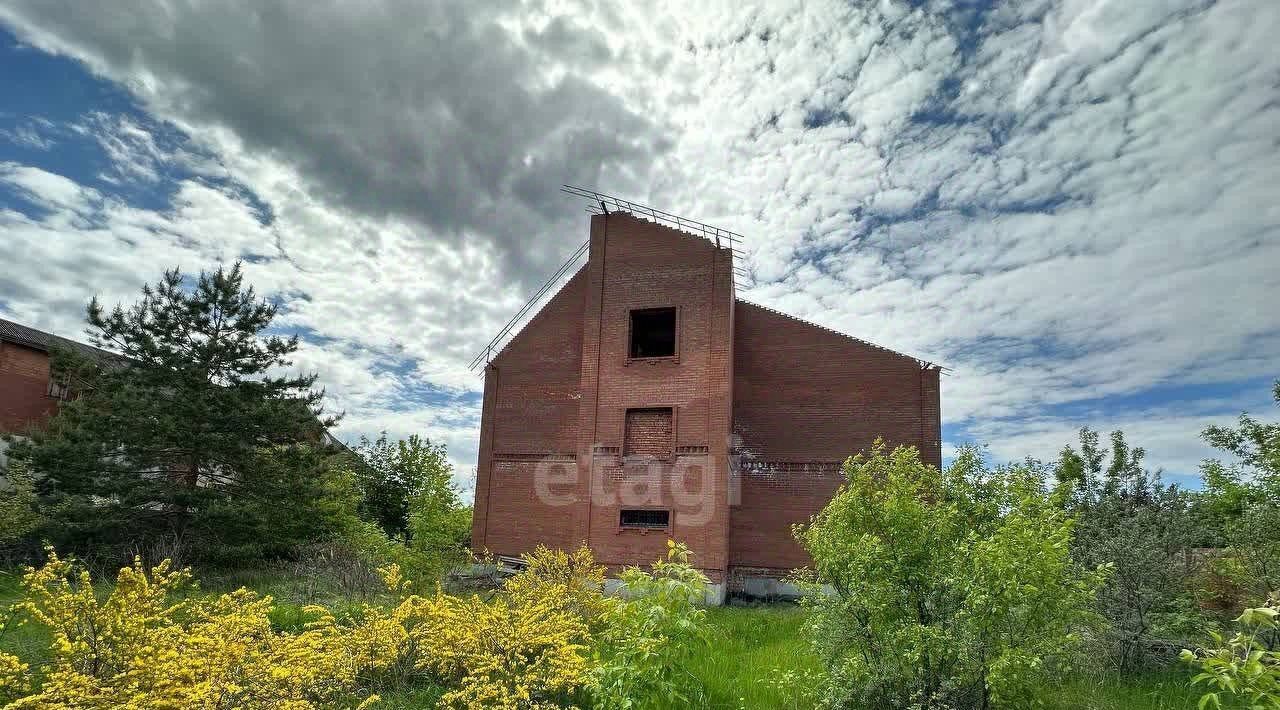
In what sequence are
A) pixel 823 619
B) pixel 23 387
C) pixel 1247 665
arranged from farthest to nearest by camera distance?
pixel 23 387 → pixel 823 619 → pixel 1247 665

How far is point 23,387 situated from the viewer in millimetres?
27141

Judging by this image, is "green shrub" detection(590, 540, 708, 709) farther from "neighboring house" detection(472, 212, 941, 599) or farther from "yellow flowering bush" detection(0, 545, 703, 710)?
"neighboring house" detection(472, 212, 941, 599)

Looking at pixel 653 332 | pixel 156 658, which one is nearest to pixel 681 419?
pixel 653 332

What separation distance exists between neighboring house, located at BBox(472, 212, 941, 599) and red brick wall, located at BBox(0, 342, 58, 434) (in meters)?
20.4

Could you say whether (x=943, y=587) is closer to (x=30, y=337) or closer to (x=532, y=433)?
(x=532, y=433)

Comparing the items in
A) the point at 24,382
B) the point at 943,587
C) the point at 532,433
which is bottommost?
the point at 943,587

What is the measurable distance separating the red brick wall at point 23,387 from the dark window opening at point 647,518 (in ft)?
81.6

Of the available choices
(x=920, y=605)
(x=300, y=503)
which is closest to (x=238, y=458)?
(x=300, y=503)

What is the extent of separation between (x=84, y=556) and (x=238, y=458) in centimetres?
423

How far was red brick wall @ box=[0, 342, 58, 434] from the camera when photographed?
26.4 metres

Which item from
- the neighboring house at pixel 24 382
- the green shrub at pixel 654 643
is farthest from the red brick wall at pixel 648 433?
the neighboring house at pixel 24 382

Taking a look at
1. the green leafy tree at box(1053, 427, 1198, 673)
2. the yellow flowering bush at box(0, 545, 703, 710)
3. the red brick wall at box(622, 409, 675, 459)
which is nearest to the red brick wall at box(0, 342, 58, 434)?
the red brick wall at box(622, 409, 675, 459)

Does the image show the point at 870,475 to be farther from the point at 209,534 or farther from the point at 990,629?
the point at 209,534

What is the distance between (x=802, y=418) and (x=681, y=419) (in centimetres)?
408
